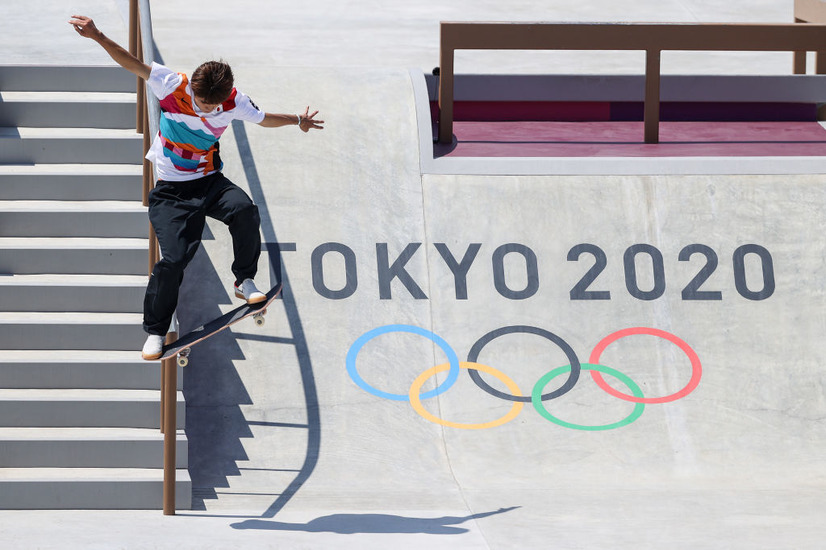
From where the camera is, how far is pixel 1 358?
25.1 feet

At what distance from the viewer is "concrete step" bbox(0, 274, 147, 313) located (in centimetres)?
803

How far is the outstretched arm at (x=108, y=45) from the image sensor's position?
6.29m

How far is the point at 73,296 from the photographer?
26.4 ft

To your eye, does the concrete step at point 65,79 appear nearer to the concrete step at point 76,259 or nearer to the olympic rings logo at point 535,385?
the concrete step at point 76,259

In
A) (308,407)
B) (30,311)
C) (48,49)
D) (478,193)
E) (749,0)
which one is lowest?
(308,407)

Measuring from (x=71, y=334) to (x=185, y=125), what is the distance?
200cm

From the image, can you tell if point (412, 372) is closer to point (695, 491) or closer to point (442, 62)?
point (695, 491)

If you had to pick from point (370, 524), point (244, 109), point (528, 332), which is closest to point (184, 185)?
point (244, 109)

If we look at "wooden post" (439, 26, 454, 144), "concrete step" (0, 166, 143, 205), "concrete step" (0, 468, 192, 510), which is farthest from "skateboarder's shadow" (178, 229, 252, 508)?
"wooden post" (439, 26, 454, 144)

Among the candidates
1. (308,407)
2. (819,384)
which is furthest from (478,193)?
(819,384)

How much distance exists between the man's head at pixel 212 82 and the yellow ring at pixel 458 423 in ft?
9.60

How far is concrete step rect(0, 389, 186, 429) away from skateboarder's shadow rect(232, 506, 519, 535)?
1093 millimetres

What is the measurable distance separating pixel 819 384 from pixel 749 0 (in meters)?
8.84

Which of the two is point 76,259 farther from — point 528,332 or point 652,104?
point 652,104
